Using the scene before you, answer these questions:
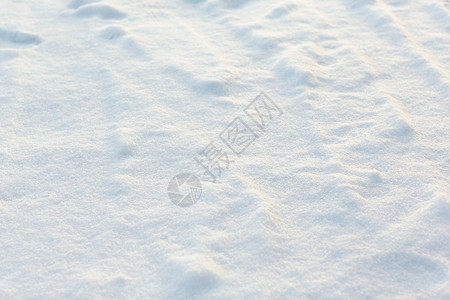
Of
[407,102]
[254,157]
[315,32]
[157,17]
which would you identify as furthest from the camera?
[157,17]

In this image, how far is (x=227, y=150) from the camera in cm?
121

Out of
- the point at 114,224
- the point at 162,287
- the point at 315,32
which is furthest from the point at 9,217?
the point at 315,32

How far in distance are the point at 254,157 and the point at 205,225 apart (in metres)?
0.27

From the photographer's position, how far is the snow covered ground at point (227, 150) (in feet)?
2.93

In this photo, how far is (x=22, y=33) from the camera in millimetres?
1695

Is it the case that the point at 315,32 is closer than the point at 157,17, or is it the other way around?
the point at 315,32

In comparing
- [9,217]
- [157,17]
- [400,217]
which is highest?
[157,17]

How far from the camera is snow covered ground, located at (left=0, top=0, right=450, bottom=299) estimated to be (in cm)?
89

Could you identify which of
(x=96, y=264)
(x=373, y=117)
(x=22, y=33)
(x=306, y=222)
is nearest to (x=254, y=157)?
(x=306, y=222)

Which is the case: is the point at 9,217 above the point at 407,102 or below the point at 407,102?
below

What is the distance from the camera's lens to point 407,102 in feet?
4.33

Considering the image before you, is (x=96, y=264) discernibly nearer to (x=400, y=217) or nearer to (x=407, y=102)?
(x=400, y=217)

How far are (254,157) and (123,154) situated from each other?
340 mm

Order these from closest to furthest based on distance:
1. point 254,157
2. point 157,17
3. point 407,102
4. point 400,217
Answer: point 400,217 < point 254,157 < point 407,102 < point 157,17
